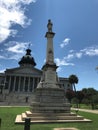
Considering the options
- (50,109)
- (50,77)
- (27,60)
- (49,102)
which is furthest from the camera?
(27,60)

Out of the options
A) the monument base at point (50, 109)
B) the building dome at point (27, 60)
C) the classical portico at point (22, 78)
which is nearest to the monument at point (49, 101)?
the monument base at point (50, 109)

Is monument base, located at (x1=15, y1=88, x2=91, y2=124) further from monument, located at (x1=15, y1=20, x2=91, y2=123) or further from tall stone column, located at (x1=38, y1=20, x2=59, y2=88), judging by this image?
tall stone column, located at (x1=38, y1=20, x2=59, y2=88)

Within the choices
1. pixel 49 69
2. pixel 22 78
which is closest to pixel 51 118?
pixel 49 69

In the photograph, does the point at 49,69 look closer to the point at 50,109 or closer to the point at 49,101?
the point at 49,101

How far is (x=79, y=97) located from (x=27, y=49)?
45348 mm

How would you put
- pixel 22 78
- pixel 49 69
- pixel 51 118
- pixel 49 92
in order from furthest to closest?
pixel 22 78
pixel 49 69
pixel 49 92
pixel 51 118

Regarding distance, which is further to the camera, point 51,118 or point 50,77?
point 50,77

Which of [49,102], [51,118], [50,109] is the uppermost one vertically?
[49,102]

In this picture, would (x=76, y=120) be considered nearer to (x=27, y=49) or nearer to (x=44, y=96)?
(x=44, y=96)

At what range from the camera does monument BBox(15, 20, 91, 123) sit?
18.0 m

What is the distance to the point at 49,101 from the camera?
20266 mm

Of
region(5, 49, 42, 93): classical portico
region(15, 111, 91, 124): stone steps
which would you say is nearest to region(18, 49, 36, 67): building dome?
region(5, 49, 42, 93): classical portico

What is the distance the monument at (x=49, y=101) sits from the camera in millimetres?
18031

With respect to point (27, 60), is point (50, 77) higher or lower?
lower
